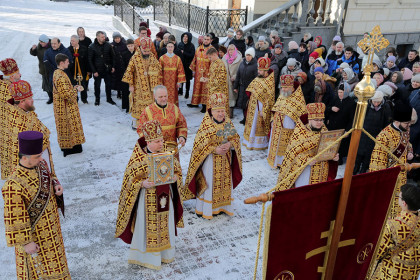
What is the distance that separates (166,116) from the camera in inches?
249

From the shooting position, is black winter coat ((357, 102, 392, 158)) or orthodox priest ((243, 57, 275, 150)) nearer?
black winter coat ((357, 102, 392, 158))

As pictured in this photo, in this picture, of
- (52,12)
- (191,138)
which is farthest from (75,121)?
(52,12)

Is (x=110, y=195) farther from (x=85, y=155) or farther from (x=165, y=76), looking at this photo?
(x=165, y=76)

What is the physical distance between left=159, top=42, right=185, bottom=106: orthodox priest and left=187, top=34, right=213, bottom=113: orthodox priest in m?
0.75

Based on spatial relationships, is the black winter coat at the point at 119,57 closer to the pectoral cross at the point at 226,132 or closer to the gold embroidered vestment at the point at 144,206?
the pectoral cross at the point at 226,132

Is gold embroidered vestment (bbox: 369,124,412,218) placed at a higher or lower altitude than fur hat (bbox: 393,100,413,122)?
lower

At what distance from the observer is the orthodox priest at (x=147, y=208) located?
4702 millimetres

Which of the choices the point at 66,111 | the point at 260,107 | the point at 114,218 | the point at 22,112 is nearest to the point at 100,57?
the point at 66,111

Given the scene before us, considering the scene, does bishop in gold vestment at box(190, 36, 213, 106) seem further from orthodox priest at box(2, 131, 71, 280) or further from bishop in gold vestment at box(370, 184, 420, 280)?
bishop in gold vestment at box(370, 184, 420, 280)

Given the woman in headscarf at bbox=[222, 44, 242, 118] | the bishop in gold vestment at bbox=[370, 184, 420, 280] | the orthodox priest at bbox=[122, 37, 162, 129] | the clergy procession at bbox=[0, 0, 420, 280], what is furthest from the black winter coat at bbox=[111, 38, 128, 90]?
the bishop in gold vestment at bbox=[370, 184, 420, 280]

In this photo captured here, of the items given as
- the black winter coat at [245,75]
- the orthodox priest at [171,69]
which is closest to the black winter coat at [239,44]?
the black winter coat at [245,75]

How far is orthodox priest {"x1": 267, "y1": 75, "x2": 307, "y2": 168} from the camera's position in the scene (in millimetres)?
7820

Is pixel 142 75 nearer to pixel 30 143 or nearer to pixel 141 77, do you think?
pixel 141 77

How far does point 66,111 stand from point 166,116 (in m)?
2.82
